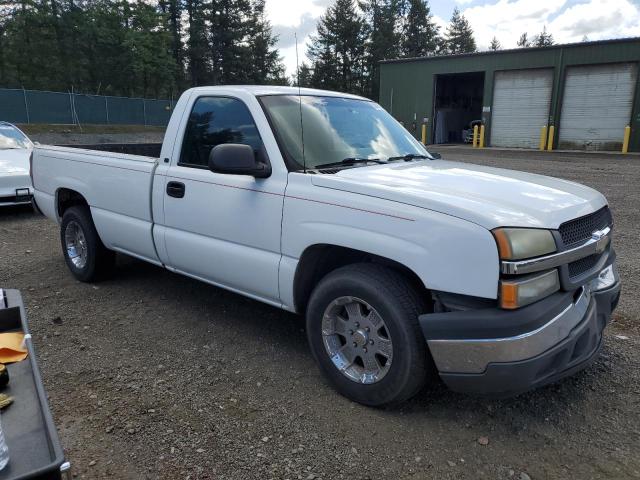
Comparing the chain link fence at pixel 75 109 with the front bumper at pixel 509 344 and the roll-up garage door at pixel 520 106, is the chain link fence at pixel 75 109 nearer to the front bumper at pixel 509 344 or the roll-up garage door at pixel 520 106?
the roll-up garage door at pixel 520 106

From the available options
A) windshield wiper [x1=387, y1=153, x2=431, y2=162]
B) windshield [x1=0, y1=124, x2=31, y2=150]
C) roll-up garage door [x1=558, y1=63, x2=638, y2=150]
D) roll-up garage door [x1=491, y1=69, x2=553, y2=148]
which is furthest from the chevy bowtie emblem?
roll-up garage door [x1=491, y1=69, x2=553, y2=148]

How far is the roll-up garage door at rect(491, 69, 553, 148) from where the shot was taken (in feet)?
85.9

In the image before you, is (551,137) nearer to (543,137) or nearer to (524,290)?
(543,137)

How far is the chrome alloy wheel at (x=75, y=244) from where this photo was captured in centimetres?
540

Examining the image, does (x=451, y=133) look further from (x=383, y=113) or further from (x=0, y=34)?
(x=0, y=34)

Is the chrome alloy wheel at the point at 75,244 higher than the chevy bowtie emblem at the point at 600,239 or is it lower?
lower

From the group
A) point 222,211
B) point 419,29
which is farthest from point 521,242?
point 419,29

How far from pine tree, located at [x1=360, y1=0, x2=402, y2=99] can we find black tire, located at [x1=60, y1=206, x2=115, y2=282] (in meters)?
56.6

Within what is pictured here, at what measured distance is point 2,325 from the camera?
94.7 inches

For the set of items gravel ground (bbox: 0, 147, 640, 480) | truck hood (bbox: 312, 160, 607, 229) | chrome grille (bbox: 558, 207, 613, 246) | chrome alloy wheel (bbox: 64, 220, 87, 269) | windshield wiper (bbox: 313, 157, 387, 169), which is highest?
windshield wiper (bbox: 313, 157, 387, 169)

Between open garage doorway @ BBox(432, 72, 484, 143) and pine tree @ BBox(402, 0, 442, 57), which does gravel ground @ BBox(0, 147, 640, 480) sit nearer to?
open garage doorway @ BBox(432, 72, 484, 143)

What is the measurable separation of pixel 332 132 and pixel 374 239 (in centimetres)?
123

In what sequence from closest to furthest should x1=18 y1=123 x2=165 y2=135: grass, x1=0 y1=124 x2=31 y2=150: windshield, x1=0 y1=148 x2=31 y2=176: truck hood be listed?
x1=0 y1=148 x2=31 y2=176: truck hood
x1=0 y1=124 x2=31 y2=150: windshield
x1=18 y1=123 x2=165 y2=135: grass

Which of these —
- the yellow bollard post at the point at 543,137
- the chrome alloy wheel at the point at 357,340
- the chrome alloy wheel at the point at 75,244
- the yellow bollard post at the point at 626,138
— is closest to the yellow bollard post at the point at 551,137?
the yellow bollard post at the point at 543,137
